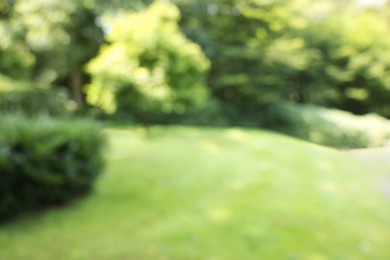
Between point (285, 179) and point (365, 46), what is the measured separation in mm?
550

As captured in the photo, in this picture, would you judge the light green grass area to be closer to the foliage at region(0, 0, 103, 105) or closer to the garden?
the garden

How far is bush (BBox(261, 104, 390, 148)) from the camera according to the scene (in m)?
1.05

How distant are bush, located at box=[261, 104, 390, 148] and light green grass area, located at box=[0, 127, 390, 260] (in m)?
0.05

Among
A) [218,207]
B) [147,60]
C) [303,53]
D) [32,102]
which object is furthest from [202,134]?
[32,102]

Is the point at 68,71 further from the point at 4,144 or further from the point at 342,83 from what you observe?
the point at 342,83

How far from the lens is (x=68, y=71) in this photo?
379cm

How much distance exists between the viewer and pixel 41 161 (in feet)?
12.7

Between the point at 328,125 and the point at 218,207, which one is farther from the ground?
the point at 328,125

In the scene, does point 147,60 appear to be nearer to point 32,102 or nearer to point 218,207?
point 32,102

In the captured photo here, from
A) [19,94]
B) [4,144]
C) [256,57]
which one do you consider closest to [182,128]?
[256,57]

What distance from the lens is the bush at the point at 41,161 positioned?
375cm

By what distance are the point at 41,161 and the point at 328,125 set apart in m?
3.39

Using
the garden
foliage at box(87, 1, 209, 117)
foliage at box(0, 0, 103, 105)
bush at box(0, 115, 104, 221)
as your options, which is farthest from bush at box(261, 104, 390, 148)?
foliage at box(87, 1, 209, 117)

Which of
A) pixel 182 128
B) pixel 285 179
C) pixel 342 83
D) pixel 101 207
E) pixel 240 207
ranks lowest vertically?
pixel 101 207
